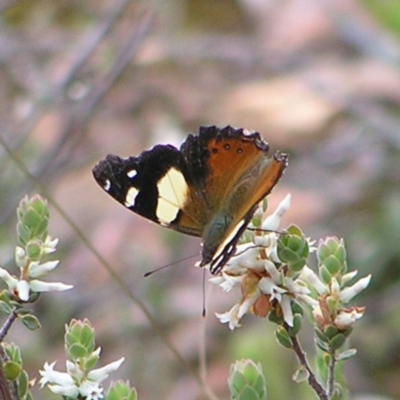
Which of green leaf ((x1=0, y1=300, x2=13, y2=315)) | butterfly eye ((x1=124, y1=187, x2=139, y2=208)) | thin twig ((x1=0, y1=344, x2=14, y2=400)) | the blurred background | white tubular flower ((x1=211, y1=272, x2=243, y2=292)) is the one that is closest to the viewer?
thin twig ((x1=0, y1=344, x2=14, y2=400))

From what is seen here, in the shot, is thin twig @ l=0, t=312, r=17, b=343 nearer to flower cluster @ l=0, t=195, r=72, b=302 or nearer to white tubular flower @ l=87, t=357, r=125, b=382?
flower cluster @ l=0, t=195, r=72, b=302

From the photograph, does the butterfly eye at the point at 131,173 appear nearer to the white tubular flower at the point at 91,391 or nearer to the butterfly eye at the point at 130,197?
the butterfly eye at the point at 130,197

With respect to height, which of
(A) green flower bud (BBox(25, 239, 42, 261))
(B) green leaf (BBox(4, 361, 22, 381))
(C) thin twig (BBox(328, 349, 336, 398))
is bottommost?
(C) thin twig (BBox(328, 349, 336, 398))

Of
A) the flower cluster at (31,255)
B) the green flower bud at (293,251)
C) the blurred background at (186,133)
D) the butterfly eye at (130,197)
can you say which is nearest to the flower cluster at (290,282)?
the green flower bud at (293,251)

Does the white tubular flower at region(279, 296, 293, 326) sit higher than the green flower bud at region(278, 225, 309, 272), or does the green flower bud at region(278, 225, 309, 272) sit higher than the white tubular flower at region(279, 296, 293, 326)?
the green flower bud at region(278, 225, 309, 272)

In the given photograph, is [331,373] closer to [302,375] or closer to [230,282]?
[302,375]

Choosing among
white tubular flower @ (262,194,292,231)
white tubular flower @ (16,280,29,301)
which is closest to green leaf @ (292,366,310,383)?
white tubular flower @ (262,194,292,231)

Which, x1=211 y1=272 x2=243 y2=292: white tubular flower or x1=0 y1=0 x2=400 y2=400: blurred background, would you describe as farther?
x1=0 y1=0 x2=400 y2=400: blurred background
